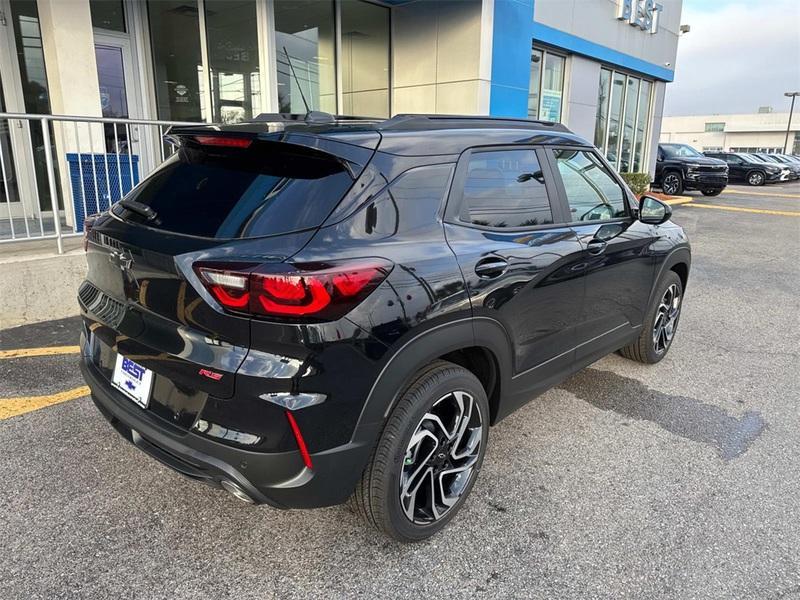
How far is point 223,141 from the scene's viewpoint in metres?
2.41

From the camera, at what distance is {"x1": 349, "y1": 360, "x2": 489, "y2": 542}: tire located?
223cm

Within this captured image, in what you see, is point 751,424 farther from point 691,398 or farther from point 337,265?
point 337,265

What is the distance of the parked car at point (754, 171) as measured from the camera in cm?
2719

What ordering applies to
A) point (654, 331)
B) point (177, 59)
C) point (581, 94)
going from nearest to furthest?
point (654, 331), point (177, 59), point (581, 94)

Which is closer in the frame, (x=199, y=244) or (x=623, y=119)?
(x=199, y=244)

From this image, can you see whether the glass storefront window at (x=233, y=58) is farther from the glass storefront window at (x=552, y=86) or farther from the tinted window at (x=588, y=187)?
the glass storefront window at (x=552, y=86)

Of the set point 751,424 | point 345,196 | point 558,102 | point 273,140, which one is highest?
point 558,102

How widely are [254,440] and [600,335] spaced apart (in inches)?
91.8

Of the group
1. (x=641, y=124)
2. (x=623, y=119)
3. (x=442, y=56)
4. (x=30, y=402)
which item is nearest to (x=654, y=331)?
(x=30, y=402)

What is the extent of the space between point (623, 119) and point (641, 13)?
277cm

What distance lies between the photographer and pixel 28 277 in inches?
195

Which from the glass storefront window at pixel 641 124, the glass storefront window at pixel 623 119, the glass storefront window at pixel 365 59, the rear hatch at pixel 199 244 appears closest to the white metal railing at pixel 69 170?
the rear hatch at pixel 199 244

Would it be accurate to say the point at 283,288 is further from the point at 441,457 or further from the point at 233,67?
the point at 233,67

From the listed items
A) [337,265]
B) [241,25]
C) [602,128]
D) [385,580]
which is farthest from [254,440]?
[602,128]
